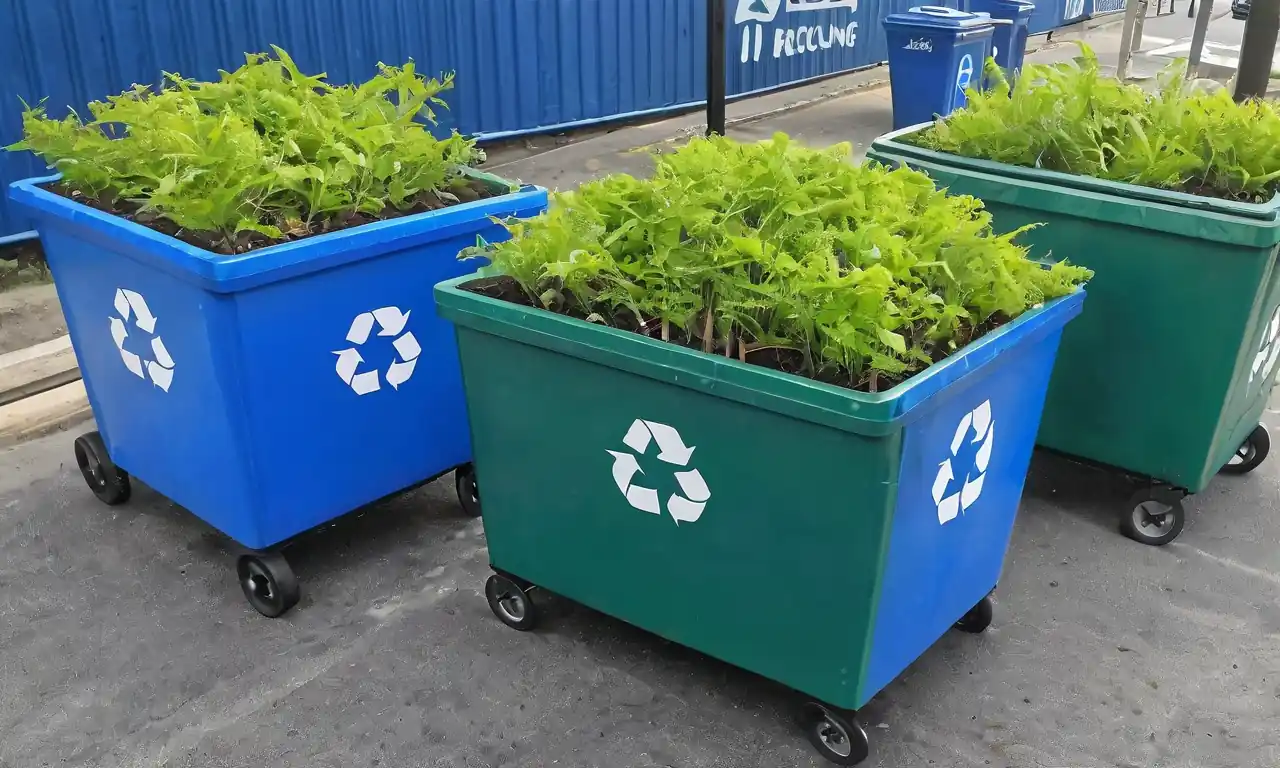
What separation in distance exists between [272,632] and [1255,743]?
2.31 meters

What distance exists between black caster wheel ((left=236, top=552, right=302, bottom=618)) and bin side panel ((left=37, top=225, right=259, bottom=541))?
86 mm

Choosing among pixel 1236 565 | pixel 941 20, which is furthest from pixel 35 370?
pixel 941 20

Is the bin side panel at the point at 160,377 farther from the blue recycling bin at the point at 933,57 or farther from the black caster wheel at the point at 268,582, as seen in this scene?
the blue recycling bin at the point at 933,57

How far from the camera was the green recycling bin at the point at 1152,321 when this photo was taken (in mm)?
2732

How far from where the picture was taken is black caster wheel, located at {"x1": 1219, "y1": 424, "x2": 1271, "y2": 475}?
3.44 metres

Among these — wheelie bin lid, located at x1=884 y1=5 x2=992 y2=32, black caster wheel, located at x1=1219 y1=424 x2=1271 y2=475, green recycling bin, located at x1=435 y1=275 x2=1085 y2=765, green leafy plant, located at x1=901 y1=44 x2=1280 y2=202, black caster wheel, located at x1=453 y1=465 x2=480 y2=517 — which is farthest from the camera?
wheelie bin lid, located at x1=884 y1=5 x2=992 y2=32

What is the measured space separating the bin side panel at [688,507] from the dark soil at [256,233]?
52 centimetres

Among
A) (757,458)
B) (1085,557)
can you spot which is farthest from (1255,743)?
(757,458)

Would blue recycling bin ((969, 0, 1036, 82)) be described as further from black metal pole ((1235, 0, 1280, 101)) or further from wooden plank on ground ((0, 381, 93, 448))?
wooden plank on ground ((0, 381, 93, 448))

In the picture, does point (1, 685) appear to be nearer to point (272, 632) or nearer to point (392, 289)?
point (272, 632)

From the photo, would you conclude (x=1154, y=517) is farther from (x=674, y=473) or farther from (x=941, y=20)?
(x=941, y=20)

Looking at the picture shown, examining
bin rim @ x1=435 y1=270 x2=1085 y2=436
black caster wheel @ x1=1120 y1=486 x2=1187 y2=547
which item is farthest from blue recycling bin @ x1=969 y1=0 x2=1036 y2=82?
bin rim @ x1=435 y1=270 x2=1085 y2=436

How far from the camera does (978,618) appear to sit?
2.69 metres

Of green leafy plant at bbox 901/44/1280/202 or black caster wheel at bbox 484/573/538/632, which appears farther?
green leafy plant at bbox 901/44/1280/202
